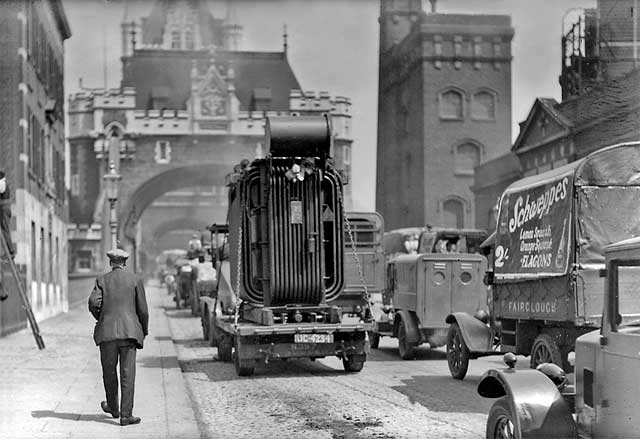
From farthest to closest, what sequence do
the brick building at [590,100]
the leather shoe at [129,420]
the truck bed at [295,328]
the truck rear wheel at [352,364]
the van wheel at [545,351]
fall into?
the brick building at [590,100] < the truck rear wheel at [352,364] < the truck bed at [295,328] < the van wheel at [545,351] < the leather shoe at [129,420]

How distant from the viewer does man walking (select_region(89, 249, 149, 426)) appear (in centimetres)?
892

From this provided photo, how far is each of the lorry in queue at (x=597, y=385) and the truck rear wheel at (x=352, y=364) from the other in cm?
703

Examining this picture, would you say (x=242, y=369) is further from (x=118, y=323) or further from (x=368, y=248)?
(x=368, y=248)

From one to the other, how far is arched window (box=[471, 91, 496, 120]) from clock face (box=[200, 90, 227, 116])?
18.1m

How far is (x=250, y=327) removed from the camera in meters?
13.0

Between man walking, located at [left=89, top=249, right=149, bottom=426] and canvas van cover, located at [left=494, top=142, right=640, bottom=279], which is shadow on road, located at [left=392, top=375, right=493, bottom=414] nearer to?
canvas van cover, located at [left=494, top=142, right=640, bottom=279]

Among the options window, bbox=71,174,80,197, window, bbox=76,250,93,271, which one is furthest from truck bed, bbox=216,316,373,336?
window, bbox=71,174,80,197

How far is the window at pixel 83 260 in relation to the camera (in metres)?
64.4

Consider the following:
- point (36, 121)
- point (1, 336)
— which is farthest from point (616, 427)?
point (36, 121)

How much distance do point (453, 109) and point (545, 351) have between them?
43257 millimetres

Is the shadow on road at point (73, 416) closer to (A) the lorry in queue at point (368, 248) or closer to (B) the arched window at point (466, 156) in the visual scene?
(A) the lorry in queue at point (368, 248)

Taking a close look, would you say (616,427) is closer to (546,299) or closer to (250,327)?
(546,299)

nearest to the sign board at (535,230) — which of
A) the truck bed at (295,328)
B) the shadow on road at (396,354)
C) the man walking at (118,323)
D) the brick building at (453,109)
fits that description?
the truck bed at (295,328)

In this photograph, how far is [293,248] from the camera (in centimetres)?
1384
